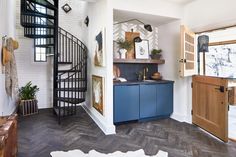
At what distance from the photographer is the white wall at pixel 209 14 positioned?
2.97 meters

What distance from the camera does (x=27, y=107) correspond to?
4.51 m

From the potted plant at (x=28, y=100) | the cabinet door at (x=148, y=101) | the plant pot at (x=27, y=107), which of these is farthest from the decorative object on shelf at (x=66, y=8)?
the cabinet door at (x=148, y=101)

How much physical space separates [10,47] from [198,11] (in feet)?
12.9

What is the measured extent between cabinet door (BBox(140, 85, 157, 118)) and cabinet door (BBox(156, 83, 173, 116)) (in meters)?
0.12

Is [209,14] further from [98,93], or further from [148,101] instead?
[98,93]

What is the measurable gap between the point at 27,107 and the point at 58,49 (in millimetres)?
1697

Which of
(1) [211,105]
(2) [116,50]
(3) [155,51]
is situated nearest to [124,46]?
(2) [116,50]

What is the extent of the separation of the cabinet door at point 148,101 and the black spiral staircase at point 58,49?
4.91 feet

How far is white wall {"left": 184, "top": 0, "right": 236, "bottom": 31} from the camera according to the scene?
9.73 ft

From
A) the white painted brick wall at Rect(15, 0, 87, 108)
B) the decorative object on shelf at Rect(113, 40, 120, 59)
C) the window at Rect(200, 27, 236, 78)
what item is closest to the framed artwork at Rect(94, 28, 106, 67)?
the decorative object on shelf at Rect(113, 40, 120, 59)

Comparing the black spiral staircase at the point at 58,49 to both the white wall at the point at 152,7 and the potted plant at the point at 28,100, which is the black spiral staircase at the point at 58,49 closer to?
the potted plant at the point at 28,100

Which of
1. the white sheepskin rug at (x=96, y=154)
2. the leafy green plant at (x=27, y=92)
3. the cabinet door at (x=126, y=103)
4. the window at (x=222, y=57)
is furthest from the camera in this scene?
the leafy green plant at (x=27, y=92)

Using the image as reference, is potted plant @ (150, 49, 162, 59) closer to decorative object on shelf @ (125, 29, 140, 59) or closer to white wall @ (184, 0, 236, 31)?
decorative object on shelf @ (125, 29, 140, 59)

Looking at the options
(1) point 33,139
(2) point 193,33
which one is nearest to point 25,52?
(1) point 33,139
